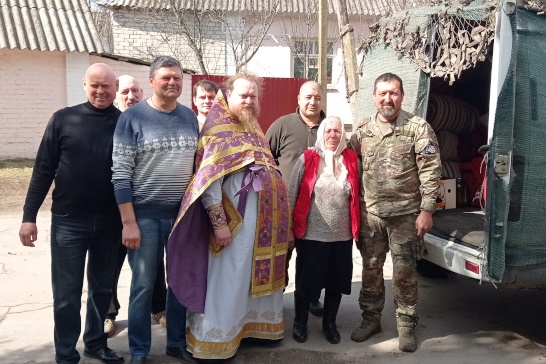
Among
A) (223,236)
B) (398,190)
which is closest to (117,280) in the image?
(223,236)

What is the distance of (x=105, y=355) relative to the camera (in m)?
3.76

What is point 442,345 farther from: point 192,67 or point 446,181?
point 192,67

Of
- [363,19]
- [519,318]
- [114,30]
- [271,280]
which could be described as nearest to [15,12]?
[114,30]

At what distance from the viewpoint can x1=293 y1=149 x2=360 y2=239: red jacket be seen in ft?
13.0

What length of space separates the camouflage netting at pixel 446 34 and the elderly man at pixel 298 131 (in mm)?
862

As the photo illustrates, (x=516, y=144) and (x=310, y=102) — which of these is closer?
(x=516, y=144)

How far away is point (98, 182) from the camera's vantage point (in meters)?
3.41

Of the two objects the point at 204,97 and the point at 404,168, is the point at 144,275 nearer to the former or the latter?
the point at 204,97

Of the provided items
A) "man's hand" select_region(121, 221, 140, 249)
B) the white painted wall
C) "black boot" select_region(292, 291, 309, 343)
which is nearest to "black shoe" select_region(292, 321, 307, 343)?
"black boot" select_region(292, 291, 309, 343)

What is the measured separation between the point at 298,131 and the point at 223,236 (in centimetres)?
122

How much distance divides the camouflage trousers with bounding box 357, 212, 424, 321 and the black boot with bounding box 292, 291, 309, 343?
449 millimetres

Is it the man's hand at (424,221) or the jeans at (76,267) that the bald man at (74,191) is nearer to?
the jeans at (76,267)

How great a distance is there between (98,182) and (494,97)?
2.44 meters

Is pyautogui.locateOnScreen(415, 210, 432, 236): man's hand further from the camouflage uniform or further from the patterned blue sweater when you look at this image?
the patterned blue sweater
